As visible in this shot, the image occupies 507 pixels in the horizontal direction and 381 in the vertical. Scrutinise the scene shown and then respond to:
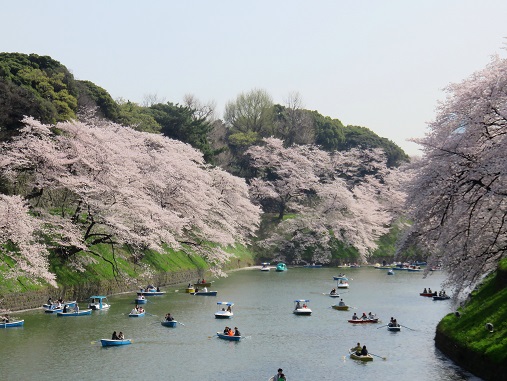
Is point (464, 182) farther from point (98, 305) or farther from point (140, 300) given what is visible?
point (140, 300)

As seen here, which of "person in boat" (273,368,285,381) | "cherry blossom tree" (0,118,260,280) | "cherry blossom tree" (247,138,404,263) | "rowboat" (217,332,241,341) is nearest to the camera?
"person in boat" (273,368,285,381)

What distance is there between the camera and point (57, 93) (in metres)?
71.6

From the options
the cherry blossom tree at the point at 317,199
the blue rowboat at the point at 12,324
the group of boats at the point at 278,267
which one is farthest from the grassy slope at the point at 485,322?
the cherry blossom tree at the point at 317,199

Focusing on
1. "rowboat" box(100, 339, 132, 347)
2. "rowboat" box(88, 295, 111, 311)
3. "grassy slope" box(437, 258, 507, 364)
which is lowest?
"rowboat" box(100, 339, 132, 347)

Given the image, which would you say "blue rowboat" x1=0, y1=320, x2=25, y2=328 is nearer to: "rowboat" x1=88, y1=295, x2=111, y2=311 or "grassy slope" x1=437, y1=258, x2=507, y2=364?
"rowboat" x1=88, y1=295, x2=111, y2=311

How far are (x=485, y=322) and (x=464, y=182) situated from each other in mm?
8478

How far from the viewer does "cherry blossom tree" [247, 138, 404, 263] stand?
9856 cm

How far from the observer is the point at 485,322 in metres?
32.9

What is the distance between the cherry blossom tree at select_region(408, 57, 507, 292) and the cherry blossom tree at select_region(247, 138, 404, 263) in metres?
64.5

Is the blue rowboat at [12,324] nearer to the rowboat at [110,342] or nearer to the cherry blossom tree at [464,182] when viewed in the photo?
the rowboat at [110,342]

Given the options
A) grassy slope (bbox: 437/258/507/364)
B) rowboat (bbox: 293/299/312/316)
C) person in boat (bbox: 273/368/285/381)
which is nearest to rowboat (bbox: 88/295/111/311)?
rowboat (bbox: 293/299/312/316)

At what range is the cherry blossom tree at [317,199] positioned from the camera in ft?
323

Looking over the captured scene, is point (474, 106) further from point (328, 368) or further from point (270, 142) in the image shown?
point (270, 142)

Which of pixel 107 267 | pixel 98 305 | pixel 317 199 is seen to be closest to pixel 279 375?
pixel 98 305
